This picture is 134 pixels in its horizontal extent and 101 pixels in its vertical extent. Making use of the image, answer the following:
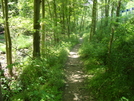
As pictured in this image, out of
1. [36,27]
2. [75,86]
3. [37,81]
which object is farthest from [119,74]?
[36,27]

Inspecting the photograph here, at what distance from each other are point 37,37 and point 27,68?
1.72m

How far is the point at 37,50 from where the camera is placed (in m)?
5.69

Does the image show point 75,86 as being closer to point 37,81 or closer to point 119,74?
point 37,81

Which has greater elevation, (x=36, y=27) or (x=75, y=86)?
(x=36, y=27)

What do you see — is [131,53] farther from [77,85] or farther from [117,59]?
[77,85]

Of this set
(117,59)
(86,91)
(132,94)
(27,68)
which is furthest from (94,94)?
(27,68)

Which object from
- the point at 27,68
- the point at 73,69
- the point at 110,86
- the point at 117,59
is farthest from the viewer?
the point at 73,69

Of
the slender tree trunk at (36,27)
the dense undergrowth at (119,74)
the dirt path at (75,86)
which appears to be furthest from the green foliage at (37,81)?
the dense undergrowth at (119,74)

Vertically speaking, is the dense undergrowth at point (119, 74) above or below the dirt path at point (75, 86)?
above

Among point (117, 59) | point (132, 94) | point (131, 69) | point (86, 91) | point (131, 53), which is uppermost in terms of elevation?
point (131, 53)

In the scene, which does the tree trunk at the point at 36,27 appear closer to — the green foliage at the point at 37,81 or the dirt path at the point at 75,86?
the green foliage at the point at 37,81

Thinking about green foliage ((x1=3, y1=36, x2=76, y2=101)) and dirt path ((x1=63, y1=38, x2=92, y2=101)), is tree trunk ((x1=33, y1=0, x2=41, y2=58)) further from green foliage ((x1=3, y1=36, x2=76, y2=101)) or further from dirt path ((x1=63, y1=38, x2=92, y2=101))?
dirt path ((x1=63, y1=38, x2=92, y2=101))

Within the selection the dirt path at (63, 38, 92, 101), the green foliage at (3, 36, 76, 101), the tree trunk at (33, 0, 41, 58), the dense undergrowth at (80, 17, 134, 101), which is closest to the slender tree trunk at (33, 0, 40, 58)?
the tree trunk at (33, 0, 41, 58)

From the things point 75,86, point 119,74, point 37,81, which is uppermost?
point 119,74
